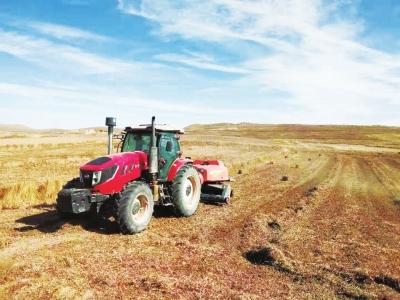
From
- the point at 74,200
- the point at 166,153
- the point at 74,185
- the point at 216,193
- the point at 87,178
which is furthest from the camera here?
the point at 216,193

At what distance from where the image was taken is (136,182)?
10.5 meters

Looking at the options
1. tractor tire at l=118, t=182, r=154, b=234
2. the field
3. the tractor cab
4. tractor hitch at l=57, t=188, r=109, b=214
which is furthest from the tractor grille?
the tractor cab

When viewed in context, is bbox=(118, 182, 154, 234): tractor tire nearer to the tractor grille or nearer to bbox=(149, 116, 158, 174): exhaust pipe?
bbox=(149, 116, 158, 174): exhaust pipe

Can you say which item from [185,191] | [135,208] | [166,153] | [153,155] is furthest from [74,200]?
[185,191]

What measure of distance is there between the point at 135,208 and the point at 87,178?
1.27 meters

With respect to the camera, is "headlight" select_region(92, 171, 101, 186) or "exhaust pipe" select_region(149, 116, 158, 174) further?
"exhaust pipe" select_region(149, 116, 158, 174)

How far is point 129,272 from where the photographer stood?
25.6 feet

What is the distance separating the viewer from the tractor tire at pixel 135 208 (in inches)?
388

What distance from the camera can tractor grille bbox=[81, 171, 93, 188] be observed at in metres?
10.2

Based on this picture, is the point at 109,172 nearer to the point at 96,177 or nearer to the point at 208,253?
the point at 96,177

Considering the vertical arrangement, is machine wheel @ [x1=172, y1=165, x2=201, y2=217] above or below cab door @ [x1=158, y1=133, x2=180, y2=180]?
below

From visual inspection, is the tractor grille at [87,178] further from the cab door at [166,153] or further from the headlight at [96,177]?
the cab door at [166,153]

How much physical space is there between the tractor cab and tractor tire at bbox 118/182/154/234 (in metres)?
1.20

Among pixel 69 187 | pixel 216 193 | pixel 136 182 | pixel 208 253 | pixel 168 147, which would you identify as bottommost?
pixel 208 253
